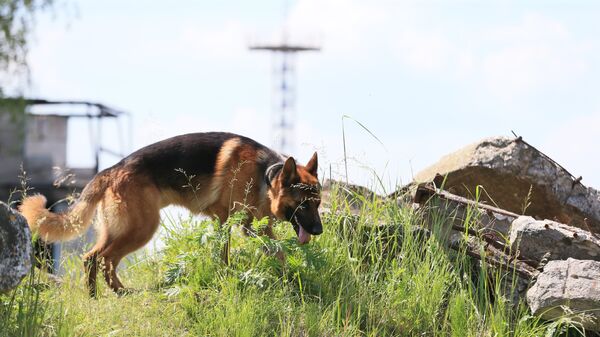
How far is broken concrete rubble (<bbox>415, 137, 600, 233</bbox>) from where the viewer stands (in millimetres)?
7465

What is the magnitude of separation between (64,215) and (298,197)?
6.75 feet

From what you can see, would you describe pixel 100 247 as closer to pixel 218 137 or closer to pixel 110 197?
pixel 110 197

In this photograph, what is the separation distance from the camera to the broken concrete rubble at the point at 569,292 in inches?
234

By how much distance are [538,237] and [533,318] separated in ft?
2.29

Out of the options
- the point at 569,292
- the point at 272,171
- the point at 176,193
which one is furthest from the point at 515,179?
the point at 176,193

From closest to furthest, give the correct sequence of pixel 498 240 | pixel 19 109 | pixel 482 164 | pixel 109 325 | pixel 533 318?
pixel 19 109 → pixel 109 325 → pixel 533 318 → pixel 498 240 → pixel 482 164

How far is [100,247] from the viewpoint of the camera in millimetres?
6824

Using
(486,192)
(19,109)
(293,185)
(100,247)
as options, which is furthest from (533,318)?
(19,109)

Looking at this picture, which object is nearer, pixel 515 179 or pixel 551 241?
pixel 551 241

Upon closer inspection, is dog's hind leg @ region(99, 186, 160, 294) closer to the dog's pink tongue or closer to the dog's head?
the dog's head

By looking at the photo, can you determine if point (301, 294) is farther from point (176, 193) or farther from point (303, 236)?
point (176, 193)

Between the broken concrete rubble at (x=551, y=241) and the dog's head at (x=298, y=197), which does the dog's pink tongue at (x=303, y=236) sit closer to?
the dog's head at (x=298, y=197)

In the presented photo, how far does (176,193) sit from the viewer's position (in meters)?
7.05

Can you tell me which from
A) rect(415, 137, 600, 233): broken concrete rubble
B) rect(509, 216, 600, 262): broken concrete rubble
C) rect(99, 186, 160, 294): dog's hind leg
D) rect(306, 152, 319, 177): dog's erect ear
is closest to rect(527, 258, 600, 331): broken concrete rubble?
rect(509, 216, 600, 262): broken concrete rubble
